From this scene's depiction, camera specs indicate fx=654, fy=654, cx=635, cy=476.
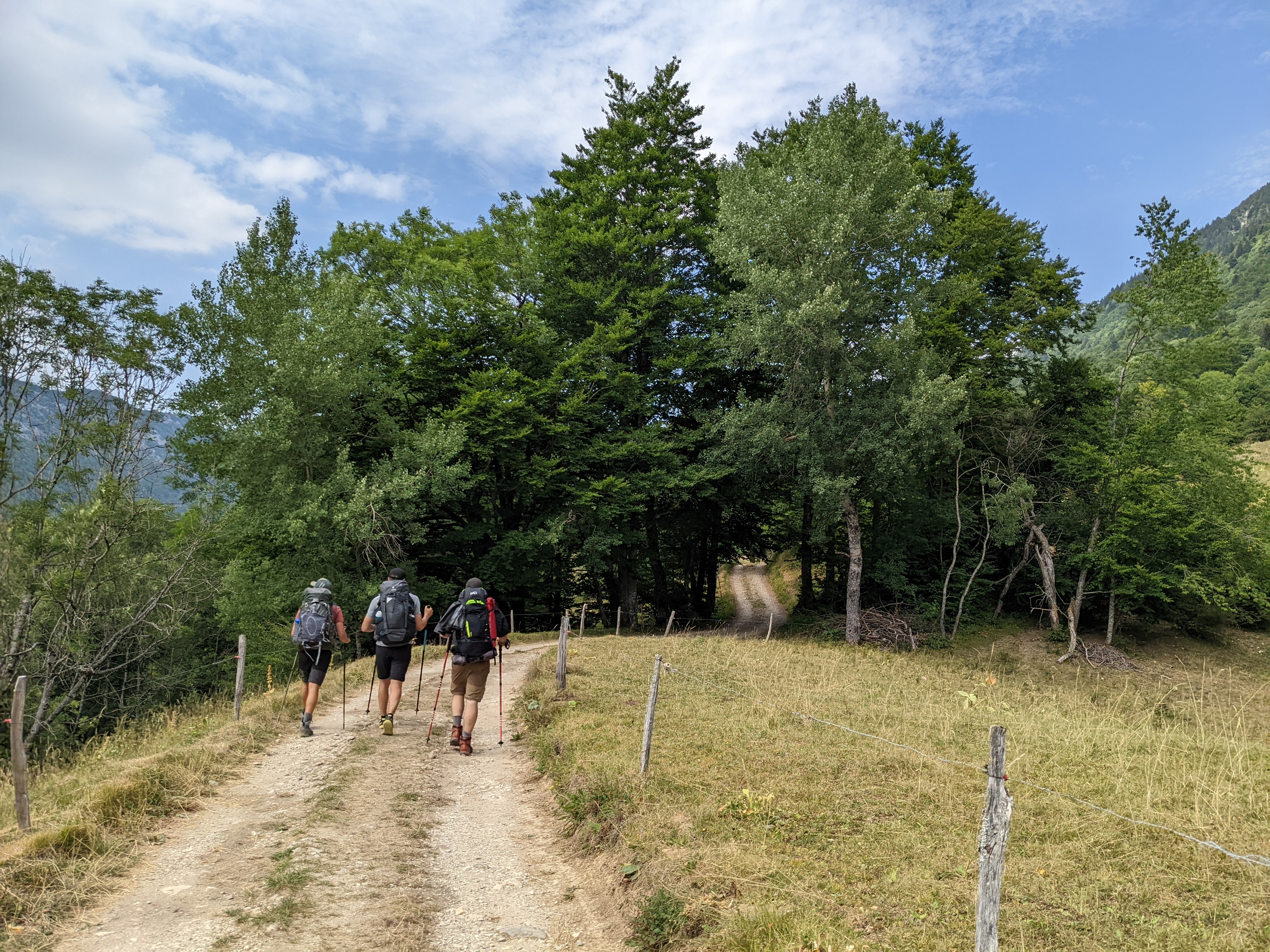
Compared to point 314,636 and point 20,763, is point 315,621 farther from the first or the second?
point 20,763

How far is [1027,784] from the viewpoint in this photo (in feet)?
18.0

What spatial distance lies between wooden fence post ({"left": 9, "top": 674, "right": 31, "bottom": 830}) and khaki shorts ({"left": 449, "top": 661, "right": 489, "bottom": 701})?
14.6ft

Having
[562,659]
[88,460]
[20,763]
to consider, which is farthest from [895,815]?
[88,460]

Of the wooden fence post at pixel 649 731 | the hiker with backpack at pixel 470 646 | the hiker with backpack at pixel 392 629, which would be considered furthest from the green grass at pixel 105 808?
the wooden fence post at pixel 649 731

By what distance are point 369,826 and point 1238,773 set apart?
9337 millimetres

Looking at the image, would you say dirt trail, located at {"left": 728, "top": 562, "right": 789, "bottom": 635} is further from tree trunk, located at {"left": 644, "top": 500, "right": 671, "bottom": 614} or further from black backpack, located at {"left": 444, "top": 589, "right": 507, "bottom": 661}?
black backpack, located at {"left": 444, "top": 589, "right": 507, "bottom": 661}

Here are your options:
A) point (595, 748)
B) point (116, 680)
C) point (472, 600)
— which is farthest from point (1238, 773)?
point (116, 680)

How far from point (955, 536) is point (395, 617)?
81.6ft

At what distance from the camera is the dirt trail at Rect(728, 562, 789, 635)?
30827 mm

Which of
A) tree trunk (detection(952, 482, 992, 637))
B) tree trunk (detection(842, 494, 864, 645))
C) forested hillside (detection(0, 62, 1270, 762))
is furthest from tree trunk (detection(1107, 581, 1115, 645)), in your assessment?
tree trunk (detection(842, 494, 864, 645))

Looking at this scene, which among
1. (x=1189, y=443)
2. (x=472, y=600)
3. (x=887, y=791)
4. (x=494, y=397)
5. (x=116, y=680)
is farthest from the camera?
(x=116, y=680)

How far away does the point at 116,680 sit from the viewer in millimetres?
31953

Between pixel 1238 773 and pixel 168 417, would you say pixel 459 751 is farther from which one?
pixel 168 417

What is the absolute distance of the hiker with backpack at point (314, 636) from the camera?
9.66 metres
